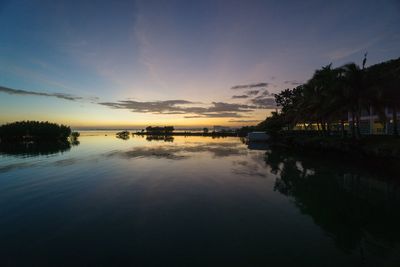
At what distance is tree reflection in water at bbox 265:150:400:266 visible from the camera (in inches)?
284

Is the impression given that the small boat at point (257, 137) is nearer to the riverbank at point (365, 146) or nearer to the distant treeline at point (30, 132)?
the riverbank at point (365, 146)

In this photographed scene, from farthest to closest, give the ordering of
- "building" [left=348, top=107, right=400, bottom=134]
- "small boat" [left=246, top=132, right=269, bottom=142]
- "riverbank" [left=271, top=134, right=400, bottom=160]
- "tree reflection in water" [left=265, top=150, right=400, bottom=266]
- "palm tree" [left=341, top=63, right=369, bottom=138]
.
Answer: "small boat" [left=246, top=132, right=269, bottom=142] → "building" [left=348, top=107, right=400, bottom=134] → "palm tree" [left=341, top=63, right=369, bottom=138] → "riverbank" [left=271, top=134, right=400, bottom=160] → "tree reflection in water" [left=265, top=150, right=400, bottom=266]

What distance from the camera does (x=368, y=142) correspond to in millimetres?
29938

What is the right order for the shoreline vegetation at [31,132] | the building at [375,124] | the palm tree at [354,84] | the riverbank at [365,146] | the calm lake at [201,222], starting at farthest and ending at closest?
the shoreline vegetation at [31,132] < the building at [375,124] < the palm tree at [354,84] < the riverbank at [365,146] < the calm lake at [201,222]

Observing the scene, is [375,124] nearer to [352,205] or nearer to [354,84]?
[354,84]

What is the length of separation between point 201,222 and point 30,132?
113 metres

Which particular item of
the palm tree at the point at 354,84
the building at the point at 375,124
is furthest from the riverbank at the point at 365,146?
the building at the point at 375,124

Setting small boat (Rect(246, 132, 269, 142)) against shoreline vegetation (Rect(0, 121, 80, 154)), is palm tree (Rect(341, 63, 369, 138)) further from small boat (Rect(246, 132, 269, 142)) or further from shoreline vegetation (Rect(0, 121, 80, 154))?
shoreline vegetation (Rect(0, 121, 80, 154))

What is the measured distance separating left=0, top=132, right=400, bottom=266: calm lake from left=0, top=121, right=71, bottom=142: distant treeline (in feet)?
313

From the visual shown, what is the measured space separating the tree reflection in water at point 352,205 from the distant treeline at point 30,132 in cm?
10724

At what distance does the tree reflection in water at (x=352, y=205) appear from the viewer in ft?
23.7

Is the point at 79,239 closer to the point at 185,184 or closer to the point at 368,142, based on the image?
the point at 185,184

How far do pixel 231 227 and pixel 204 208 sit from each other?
2.44 meters

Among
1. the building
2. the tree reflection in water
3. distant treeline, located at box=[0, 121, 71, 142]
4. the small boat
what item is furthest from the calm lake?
distant treeline, located at box=[0, 121, 71, 142]
